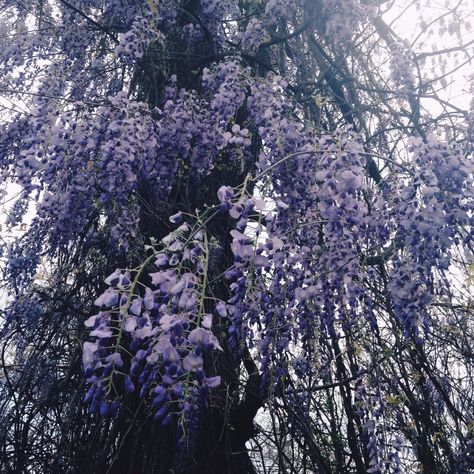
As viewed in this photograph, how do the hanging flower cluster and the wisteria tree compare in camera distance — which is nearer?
the hanging flower cluster

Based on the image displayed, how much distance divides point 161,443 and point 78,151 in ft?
5.30

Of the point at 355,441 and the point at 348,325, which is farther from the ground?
the point at 348,325

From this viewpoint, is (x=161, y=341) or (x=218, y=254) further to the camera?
(x=218, y=254)

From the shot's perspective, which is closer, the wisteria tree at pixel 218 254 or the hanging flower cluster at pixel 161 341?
the hanging flower cluster at pixel 161 341

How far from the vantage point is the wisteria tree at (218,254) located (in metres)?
1.96

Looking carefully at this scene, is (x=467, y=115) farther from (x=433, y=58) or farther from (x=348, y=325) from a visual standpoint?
(x=348, y=325)

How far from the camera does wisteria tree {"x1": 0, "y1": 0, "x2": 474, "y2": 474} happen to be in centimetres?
196

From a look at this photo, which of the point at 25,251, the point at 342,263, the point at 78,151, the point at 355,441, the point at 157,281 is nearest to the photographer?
the point at 157,281

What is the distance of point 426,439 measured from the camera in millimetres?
2883

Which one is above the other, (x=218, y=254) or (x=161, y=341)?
(x=218, y=254)

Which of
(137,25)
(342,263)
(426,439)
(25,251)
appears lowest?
(426,439)

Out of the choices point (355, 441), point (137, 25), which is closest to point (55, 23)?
point (137, 25)

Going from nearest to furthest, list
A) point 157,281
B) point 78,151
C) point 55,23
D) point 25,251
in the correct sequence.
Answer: point 157,281 < point 78,151 < point 25,251 < point 55,23

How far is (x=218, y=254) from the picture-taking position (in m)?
2.93
